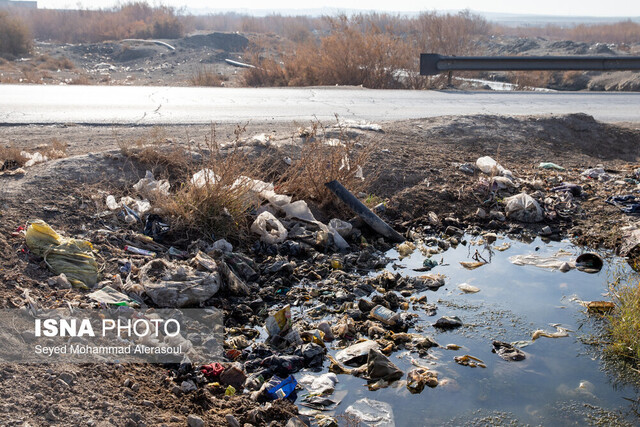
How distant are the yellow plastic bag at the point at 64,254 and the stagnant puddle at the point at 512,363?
213 cm

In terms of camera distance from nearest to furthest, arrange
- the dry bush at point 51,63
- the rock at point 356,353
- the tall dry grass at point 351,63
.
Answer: the rock at point 356,353 → the tall dry grass at point 351,63 → the dry bush at point 51,63

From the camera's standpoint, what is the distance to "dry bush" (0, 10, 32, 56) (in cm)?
2281

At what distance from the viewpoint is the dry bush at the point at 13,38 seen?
2281 centimetres

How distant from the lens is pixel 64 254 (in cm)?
449

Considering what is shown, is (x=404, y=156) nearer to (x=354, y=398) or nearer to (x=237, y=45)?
(x=354, y=398)

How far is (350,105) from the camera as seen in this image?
33.5 ft

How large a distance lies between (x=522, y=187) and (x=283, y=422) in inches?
196

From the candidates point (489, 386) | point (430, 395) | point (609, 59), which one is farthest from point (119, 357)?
point (609, 59)

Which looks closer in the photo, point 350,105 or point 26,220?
point 26,220

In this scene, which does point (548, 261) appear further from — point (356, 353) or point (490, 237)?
point (356, 353)

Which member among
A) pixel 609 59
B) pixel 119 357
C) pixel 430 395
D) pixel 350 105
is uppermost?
pixel 609 59

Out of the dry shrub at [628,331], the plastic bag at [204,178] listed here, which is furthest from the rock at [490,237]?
the plastic bag at [204,178]

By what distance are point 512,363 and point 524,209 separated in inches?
119

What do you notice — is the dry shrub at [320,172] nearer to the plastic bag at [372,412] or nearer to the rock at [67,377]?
the plastic bag at [372,412]
